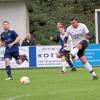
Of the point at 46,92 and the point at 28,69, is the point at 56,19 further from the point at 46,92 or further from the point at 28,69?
the point at 46,92

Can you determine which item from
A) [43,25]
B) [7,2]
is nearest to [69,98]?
[7,2]

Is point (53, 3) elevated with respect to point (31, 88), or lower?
elevated

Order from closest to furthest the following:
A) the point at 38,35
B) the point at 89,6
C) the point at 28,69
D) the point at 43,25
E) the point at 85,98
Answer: the point at 85,98 < the point at 28,69 < the point at 38,35 < the point at 43,25 < the point at 89,6

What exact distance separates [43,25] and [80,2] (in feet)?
31.8

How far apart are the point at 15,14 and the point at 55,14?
33.6 feet

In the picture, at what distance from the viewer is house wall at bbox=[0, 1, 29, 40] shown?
30.4m

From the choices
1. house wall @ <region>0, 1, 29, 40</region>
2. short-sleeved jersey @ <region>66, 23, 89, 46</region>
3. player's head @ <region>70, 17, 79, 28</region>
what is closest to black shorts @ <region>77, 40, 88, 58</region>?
short-sleeved jersey @ <region>66, 23, 89, 46</region>

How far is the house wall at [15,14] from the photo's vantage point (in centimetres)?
3042

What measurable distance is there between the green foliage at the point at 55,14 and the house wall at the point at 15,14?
2.93 m

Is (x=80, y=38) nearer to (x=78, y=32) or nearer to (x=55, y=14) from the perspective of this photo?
(x=78, y=32)

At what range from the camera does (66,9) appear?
43.8 metres

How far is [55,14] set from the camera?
40625 millimetres

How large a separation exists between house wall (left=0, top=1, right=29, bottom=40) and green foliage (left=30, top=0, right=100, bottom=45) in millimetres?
2934

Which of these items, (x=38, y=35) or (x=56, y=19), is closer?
(x=38, y=35)
